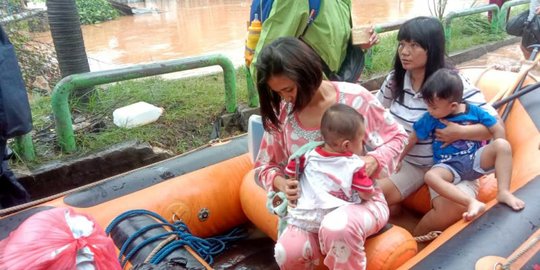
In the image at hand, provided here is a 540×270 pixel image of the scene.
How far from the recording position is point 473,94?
2.29 m

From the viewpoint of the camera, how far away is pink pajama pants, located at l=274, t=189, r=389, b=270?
1706 mm

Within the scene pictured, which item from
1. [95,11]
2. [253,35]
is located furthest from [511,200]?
[95,11]

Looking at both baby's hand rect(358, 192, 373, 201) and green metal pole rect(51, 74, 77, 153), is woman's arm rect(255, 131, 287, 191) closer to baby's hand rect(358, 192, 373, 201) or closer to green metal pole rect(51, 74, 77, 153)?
baby's hand rect(358, 192, 373, 201)

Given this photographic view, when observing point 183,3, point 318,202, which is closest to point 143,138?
point 318,202

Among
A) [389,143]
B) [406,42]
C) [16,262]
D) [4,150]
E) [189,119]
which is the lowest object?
[189,119]

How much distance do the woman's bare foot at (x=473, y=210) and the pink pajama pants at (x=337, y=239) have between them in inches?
14.7

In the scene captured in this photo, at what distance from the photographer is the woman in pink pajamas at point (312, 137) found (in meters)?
1.71

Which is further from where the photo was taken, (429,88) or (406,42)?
(406,42)

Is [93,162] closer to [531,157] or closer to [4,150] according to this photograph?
[4,150]

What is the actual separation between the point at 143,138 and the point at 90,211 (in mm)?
1326

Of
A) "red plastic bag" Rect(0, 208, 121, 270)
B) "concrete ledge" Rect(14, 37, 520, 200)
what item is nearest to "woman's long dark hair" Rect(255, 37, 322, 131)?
"red plastic bag" Rect(0, 208, 121, 270)

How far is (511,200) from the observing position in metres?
1.99

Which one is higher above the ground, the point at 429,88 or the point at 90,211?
the point at 429,88

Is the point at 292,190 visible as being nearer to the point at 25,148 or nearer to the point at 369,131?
the point at 369,131
